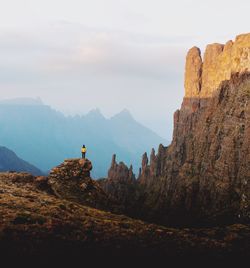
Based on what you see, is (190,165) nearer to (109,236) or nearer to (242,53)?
(242,53)

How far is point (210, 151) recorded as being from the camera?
16525 centimetres

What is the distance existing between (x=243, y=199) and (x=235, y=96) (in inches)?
2019

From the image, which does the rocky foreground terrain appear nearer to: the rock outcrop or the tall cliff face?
the rock outcrop

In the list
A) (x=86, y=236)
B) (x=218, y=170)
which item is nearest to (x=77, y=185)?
(x=86, y=236)

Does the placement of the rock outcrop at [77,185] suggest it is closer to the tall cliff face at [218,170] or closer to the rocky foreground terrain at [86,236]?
the rocky foreground terrain at [86,236]

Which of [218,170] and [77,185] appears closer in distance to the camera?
[77,185]

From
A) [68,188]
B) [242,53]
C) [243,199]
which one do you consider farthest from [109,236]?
[242,53]

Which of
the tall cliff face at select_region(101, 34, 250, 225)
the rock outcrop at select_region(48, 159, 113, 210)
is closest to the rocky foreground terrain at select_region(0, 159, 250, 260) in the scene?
the rock outcrop at select_region(48, 159, 113, 210)

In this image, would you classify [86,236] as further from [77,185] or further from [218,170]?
[218,170]

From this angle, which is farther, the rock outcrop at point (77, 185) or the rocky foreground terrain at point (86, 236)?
the rock outcrop at point (77, 185)

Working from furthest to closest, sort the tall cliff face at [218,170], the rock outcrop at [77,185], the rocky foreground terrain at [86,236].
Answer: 1. the tall cliff face at [218,170]
2. the rock outcrop at [77,185]
3. the rocky foreground terrain at [86,236]

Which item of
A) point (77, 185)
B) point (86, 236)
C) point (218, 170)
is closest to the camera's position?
point (86, 236)

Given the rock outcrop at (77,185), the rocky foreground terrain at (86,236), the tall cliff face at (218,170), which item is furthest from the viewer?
the tall cliff face at (218,170)

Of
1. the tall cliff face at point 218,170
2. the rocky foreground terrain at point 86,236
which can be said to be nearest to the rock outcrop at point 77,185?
the rocky foreground terrain at point 86,236
